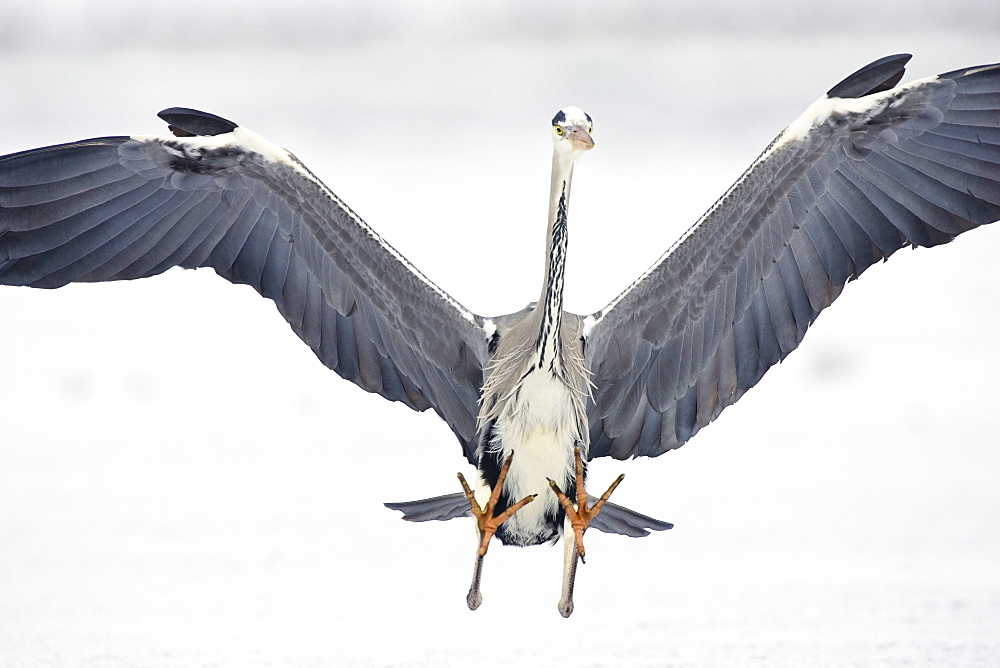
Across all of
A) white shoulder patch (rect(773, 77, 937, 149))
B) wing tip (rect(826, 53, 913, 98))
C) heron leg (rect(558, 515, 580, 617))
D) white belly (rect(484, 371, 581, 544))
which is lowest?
heron leg (rect(558, 515, 580, 617))

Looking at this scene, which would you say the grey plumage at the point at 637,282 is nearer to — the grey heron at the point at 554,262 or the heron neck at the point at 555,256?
the grey heron at the point at 554,262

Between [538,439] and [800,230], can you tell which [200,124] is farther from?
[800,230]

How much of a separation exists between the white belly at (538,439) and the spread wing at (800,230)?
312 millimetres

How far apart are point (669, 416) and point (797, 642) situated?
46.7 inches

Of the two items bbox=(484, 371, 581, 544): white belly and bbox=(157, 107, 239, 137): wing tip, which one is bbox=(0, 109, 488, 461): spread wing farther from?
bbox=(484, 371, 581, 544): white belly

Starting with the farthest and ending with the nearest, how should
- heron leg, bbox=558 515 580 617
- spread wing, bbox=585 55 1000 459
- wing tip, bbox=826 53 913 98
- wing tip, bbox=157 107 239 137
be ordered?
1. heron leg, bbox=558 515 580 617
2. wing tip, bbox=157 107 239 137
3. spread wing, bbox=585 55 1000 459
4. wing tip, bbox=826 53 913 98

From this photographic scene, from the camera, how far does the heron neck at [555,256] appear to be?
600 centimetres

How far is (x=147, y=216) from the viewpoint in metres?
6.38

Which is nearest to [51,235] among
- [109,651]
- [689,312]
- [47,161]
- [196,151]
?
[47,161]

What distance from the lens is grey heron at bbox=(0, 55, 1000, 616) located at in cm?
597

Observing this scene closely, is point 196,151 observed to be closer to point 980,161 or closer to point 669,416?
point 669,416

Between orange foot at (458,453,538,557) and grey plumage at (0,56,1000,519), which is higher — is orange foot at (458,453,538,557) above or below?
below

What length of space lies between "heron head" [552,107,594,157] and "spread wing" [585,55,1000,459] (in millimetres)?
556

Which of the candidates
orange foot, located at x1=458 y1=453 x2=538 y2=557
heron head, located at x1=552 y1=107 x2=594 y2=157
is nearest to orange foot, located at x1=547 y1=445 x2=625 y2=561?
orange foot, located at x1=458 y1=453 x2=538 y2=557
